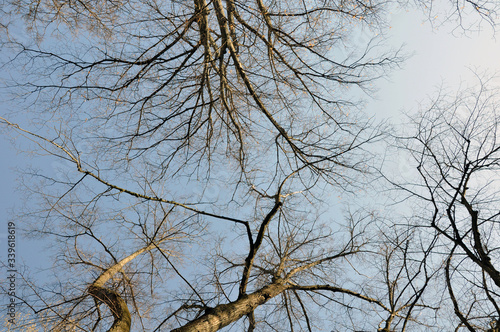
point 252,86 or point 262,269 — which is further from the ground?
point 252,86

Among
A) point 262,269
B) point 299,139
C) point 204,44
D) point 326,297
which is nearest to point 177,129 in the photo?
point 204,44

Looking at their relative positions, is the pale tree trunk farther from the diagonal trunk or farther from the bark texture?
the diagonal trunk

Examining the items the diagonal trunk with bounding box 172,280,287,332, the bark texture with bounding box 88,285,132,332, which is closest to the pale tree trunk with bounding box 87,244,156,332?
the bark texture with bounding box 88,285,132,332

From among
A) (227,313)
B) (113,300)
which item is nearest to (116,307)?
(113,300)

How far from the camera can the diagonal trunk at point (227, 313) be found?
9.88ft

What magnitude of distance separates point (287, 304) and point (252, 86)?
366 cm

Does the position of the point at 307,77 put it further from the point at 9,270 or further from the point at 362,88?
the point at 9,270

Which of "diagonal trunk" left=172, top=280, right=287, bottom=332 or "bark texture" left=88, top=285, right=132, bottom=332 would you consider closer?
"diagonal trunk" left=172, top=280, right=287, bottom=332

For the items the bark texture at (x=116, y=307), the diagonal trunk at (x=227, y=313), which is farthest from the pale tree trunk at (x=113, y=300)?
the diagonal trunk at (x=227, y=313)

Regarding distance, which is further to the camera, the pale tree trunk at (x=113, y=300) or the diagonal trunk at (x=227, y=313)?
the pale tree trunk at (x=113, y=300)

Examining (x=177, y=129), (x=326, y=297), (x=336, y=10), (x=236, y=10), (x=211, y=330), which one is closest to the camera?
(x=211, y=330)

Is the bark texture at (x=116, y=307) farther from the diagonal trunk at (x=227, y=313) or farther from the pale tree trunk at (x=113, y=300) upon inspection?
the diagonal trunk at (x=227, y=313)

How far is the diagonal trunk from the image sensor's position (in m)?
3.01

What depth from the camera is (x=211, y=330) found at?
10.0 feet
